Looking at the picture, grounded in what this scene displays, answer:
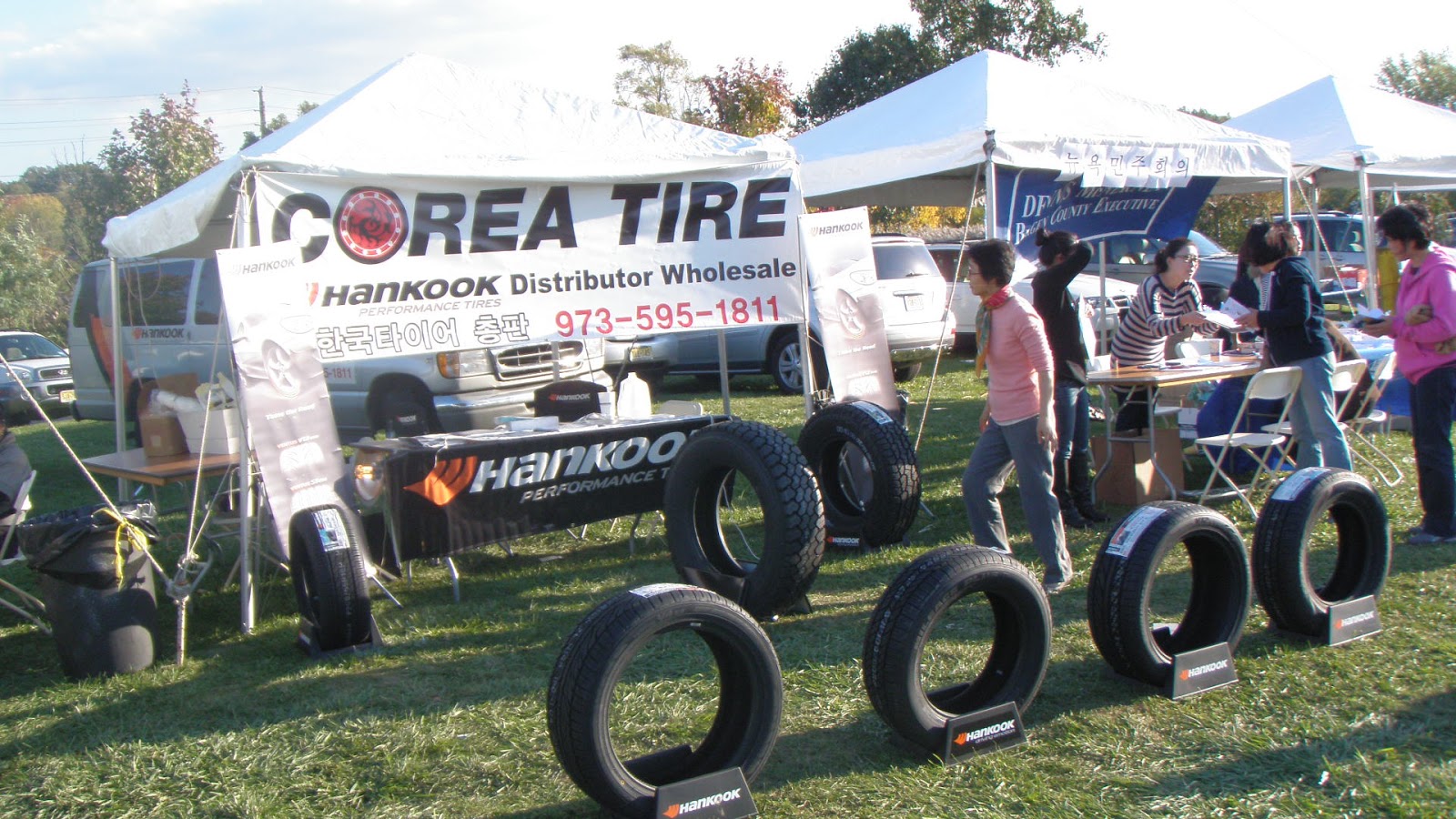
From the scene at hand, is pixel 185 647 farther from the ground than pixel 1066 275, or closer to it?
closer to it

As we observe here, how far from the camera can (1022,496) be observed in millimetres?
5109

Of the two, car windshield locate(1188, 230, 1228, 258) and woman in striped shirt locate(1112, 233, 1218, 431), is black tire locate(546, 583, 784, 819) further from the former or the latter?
car windshield locate(1188, 230, 1228, 258)

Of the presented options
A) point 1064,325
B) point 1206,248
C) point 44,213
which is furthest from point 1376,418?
point 44,213

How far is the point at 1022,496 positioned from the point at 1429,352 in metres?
2.42

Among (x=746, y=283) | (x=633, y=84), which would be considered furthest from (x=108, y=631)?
(x=633, y=84)

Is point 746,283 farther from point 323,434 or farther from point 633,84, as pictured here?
point 633,84

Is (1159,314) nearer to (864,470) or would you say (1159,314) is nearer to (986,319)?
(864,470)

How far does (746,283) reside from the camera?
22.6 feet

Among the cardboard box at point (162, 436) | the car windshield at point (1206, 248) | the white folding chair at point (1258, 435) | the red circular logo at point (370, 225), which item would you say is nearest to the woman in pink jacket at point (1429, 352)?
the white folding chair at point (1258, 435)

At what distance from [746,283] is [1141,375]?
2.52 meters

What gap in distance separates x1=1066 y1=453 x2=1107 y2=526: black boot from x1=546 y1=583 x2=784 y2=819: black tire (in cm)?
377

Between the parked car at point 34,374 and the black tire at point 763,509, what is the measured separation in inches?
564

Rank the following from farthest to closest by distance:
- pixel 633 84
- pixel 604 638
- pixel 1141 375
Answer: pixel 633 84 < pixel 1141 375 < pixel 604 638

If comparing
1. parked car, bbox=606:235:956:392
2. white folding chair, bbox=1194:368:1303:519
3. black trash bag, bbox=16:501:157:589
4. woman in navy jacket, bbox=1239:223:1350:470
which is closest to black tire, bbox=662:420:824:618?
black trash bag, bbox=16:501:157:589
